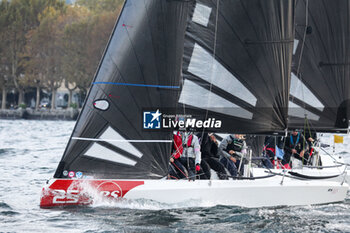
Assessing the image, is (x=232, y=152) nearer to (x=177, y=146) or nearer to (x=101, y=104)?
(x=177, y=146)

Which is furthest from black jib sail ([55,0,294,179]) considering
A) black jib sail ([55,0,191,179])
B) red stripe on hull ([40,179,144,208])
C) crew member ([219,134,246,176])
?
crew member ([219,134,246,176])

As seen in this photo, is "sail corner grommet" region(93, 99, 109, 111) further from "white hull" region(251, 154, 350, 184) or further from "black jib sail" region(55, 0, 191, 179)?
"white hull" region(251, 154, 350, 184)

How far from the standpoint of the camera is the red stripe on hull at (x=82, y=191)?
11.1 meters

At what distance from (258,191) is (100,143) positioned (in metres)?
2.89

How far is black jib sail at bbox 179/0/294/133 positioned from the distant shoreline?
5600 cm

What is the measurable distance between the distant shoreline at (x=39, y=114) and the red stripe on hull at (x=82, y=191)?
5582 cm

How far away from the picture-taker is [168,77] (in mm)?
11383

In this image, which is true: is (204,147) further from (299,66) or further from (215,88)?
(299,66)

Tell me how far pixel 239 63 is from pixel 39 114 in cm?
5667

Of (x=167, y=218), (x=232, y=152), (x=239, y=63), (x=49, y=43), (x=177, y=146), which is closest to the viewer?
(x=167, y=218)

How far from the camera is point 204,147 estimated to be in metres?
12.4

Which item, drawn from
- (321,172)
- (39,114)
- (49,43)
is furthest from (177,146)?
(39,114)

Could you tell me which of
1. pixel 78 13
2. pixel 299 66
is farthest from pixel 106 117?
pixel 78 13

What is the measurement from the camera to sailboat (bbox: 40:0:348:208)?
11195 millimetres
